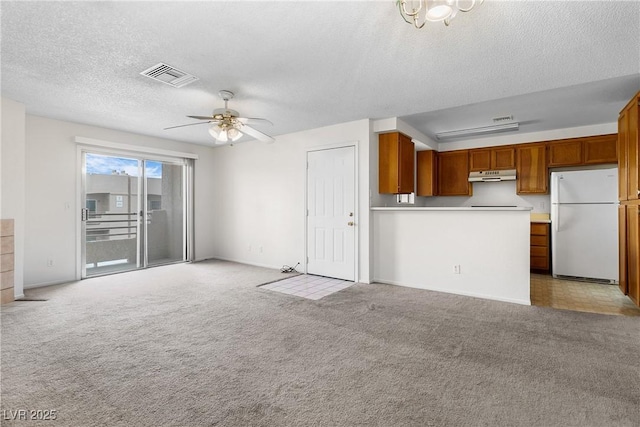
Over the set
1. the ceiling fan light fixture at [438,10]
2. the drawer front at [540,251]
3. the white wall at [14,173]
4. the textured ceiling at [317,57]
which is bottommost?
the drawer front at [540,251]

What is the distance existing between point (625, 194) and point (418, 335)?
3190 millimetres

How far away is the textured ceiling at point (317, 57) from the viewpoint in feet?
6.54

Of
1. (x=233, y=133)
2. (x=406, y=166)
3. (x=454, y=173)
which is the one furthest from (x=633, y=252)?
(x=233, y=133)

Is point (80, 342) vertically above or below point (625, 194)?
below

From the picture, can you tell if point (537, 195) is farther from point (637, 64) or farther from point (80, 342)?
point (80, 342)

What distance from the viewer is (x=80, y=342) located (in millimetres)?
2449

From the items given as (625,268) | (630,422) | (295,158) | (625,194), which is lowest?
(630,422)

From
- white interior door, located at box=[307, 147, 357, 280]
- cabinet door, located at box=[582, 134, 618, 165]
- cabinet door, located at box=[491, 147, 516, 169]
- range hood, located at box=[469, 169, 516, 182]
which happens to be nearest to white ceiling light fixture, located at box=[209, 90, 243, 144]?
white interior door, located at box=[307, 147, 357, 280]

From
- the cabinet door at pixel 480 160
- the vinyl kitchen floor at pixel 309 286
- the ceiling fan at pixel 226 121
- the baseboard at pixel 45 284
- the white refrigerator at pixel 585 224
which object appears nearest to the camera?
the ceiling fan at pixel 226 121

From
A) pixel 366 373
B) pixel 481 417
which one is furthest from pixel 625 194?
pixel 366 373

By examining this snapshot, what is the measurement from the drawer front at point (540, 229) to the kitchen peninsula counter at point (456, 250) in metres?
2.12

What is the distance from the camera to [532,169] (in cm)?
530

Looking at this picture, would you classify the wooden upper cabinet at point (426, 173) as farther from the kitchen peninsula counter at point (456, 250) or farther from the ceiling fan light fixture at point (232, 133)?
the ceiling fan light fixture at point (232, 133)

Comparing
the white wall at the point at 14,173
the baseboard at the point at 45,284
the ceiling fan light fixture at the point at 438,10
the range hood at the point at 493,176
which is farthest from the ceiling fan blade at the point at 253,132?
the range hood at the point at 493,176
